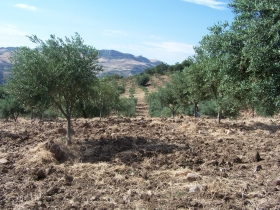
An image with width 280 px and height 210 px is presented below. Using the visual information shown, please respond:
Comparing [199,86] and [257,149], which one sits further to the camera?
[199,86]

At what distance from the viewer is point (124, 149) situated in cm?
1136

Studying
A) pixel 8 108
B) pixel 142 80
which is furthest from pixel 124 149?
pixel 142 80

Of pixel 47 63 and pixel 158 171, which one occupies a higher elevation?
pixel 47 63

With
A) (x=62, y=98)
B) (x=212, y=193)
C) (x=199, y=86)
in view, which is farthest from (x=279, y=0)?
(x=199, y=86)

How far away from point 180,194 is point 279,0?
593 centimetres

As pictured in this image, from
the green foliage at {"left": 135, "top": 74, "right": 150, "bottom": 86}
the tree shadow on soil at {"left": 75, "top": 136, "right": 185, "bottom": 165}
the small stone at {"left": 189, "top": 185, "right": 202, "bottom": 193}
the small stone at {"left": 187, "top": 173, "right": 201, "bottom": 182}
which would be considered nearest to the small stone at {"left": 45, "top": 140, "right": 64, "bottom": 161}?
the tree shadow on soil at {"left": 75, "top": 136, "right": 185, "bottom": 165}

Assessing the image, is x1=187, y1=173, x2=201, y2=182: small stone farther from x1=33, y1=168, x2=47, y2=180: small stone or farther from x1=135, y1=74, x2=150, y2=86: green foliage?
x1=135, y1=74, x2=150, y2=86: green foliage

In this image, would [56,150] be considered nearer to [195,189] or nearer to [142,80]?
[195,189]

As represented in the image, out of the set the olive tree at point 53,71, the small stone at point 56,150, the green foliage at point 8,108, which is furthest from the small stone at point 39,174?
the green foliage at point 8,108

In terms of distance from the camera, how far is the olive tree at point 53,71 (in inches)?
Result: 421

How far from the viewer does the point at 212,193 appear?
680cm

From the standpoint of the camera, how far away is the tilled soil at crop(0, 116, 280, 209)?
6645 mm

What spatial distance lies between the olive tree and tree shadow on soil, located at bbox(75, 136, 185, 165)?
137cm

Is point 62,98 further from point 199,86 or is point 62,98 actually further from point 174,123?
point 199,86
